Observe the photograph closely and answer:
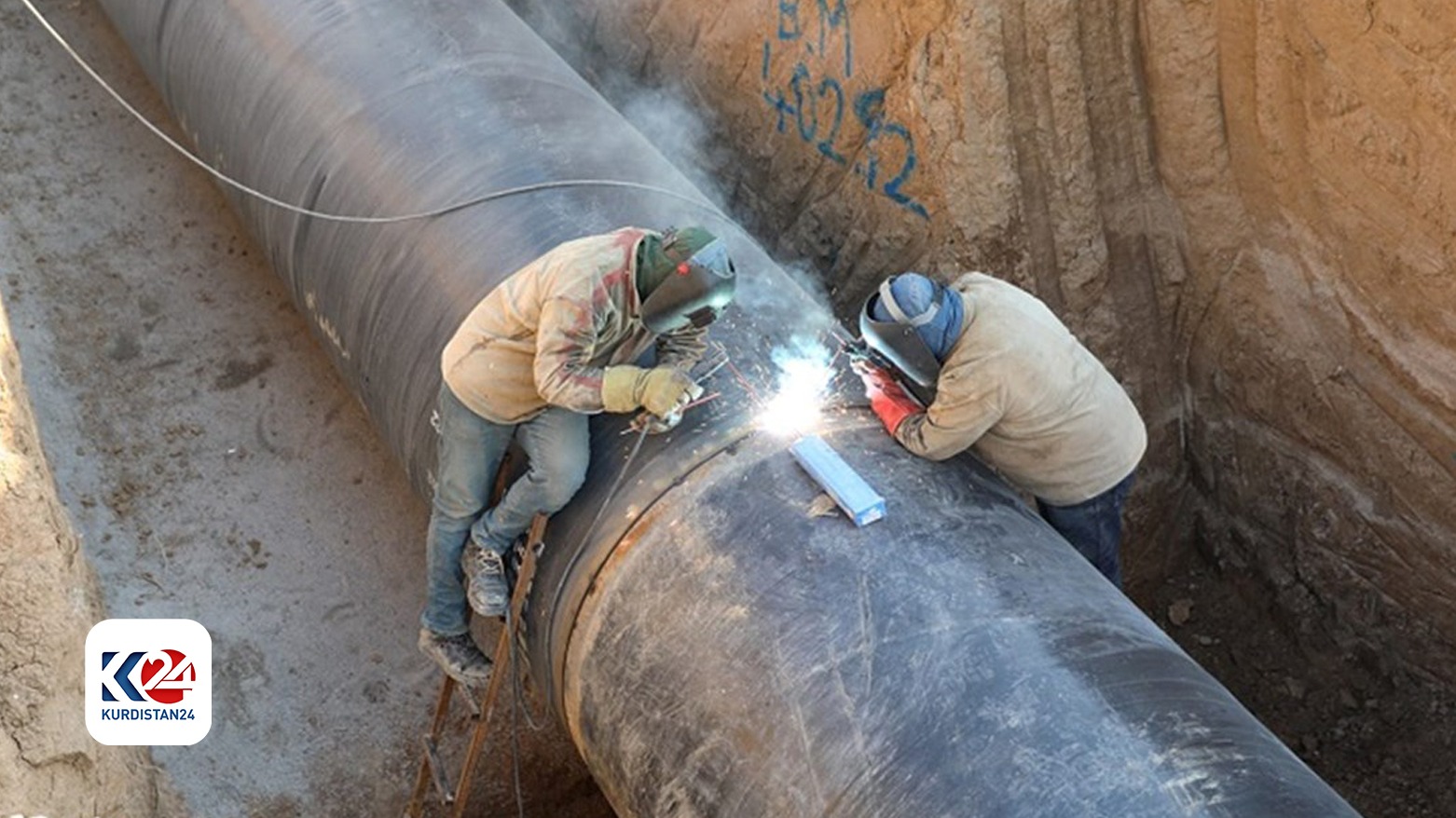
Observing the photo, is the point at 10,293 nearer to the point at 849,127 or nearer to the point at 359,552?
the point at 359,552

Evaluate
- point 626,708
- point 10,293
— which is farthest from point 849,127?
point 10,293

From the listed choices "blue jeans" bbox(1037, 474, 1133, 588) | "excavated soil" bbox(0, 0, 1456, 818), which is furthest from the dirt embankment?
"blue jeans" bbox(1037, 474, 1133, 588)

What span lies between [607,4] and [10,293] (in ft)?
10.8

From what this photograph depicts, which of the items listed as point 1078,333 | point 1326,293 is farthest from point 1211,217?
point 1078,333

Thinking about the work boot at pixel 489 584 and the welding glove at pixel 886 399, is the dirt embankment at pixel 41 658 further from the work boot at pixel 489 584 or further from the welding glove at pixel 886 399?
the welding glove at pixel 886 399

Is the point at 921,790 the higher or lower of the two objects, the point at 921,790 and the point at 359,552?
the higher

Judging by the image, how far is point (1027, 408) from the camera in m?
5.05

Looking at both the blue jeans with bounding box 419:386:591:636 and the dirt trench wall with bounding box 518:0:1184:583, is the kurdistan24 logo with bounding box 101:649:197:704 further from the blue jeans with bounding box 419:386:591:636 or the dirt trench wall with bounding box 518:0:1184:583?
the dirt trench wall with bounding box 518:0:1184:583

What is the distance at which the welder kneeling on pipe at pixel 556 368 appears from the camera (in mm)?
4844

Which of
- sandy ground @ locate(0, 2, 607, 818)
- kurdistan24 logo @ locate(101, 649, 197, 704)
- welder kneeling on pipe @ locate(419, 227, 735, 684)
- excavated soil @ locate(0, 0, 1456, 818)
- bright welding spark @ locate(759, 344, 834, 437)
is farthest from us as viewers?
sandy ground @ locate(0, 2, 607, 818)

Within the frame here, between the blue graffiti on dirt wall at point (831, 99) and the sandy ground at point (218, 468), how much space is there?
240cm

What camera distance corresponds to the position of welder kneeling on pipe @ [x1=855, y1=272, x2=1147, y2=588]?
16.2ft

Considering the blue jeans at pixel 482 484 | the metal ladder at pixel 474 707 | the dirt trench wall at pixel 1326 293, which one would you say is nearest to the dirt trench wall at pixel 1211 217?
the dirt trench wall at pixel 1326 293

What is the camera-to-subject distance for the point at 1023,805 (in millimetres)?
4035
